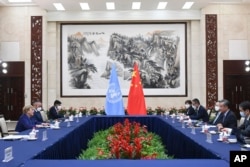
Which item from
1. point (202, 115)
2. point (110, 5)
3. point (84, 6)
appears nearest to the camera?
point (202, 115)

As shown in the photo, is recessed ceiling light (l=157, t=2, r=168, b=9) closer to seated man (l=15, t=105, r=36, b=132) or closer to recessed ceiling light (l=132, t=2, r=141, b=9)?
recessed ceiling light (l=132, t=2, r=141, b=9)

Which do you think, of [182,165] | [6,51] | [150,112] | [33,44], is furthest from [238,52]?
[182,165]

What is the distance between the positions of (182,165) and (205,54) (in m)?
14.0

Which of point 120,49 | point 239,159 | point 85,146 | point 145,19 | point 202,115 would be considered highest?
point 145,19

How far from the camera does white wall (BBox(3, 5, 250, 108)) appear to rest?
679 inches

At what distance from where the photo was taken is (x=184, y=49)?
1797cm

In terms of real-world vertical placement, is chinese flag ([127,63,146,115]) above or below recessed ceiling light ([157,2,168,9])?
below

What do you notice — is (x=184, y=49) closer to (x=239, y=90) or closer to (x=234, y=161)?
(x=239, y=90)

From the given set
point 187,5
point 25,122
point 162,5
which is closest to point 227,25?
point 187,5

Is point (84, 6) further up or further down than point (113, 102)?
further up

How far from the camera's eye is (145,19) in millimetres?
17578

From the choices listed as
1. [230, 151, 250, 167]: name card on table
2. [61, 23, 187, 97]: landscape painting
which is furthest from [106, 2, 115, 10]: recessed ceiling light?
[230, 151, 250, 167]: name card on table

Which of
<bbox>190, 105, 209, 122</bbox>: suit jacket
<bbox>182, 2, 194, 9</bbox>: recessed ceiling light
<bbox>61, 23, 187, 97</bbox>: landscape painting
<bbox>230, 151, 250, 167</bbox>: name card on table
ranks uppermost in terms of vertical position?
<bbox>182, 2, 194, 9</bbox>: recessed ceiling light

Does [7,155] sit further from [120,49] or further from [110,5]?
[120,49]
